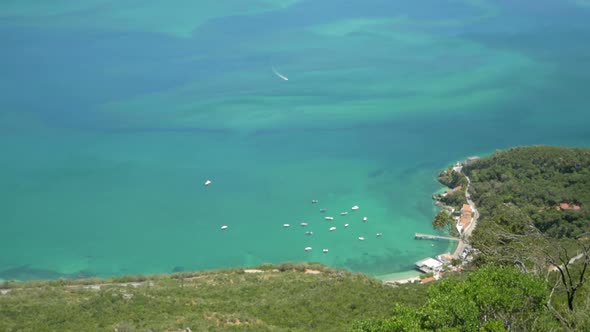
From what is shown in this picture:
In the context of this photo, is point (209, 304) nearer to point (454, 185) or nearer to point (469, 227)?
point (469, 227)

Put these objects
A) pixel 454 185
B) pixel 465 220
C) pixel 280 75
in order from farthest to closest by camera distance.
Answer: pixel 280 75 → pixel 454 185 → pixel 465 220

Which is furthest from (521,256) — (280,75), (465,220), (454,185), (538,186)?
(280,75)

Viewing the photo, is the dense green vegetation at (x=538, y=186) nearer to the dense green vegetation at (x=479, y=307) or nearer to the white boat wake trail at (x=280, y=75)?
the dense green vegetation at (x=479, y=307)

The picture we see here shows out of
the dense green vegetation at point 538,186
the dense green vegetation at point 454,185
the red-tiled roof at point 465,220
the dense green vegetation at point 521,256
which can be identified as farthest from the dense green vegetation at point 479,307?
the dense green vegetation at point 454,185

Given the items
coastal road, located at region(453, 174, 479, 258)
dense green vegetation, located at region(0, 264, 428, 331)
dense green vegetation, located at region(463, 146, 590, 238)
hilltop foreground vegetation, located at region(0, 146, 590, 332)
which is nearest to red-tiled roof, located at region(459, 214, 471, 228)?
coastal road, located at region(453, 174, 479, 258)

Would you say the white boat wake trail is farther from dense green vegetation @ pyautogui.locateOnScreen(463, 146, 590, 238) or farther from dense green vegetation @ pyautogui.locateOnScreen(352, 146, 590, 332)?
dense green vegetation @ pyautogui.locateOnScreen(463, 146, 590, 238)

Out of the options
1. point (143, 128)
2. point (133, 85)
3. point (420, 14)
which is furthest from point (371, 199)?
point (420, 14)
